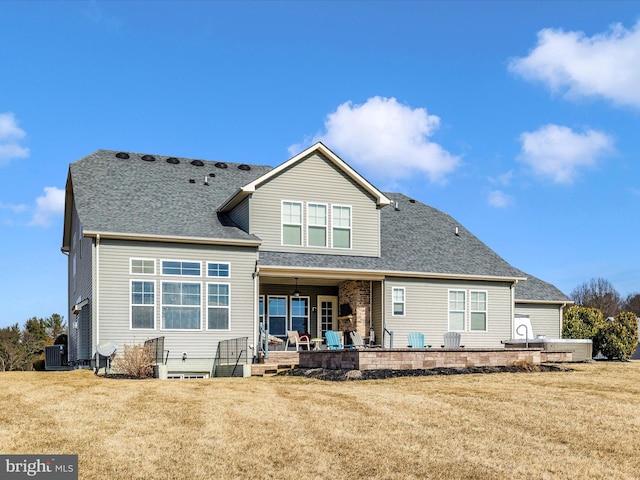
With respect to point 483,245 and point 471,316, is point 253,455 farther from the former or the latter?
point 483,245

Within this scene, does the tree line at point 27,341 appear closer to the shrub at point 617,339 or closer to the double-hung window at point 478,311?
the double-hung window at point 478,311

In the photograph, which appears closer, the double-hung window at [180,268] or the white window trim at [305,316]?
the double-hung window at [180,268]

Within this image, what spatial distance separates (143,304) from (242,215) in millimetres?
4707

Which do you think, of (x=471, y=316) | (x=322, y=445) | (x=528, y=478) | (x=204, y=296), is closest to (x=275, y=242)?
(x=204, y=296)

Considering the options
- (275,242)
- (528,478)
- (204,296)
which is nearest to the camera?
(528,478)

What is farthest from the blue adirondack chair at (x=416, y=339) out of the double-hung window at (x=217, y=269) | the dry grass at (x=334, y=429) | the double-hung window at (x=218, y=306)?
the dry grass at (x=334, y=429)

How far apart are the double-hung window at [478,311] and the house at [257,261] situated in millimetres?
42

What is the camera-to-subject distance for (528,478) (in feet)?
29.5

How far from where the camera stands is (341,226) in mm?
25562

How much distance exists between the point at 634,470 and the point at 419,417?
3580 mm

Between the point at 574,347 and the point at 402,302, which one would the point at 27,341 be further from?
the point at 574,347

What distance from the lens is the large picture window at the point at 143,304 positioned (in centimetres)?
2172

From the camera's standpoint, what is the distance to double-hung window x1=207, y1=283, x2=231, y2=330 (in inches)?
891

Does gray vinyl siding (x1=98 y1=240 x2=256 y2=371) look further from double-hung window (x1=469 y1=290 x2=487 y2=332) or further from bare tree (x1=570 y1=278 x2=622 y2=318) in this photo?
bare tree (x1=570 y1=278 x2=622 y2=318)
